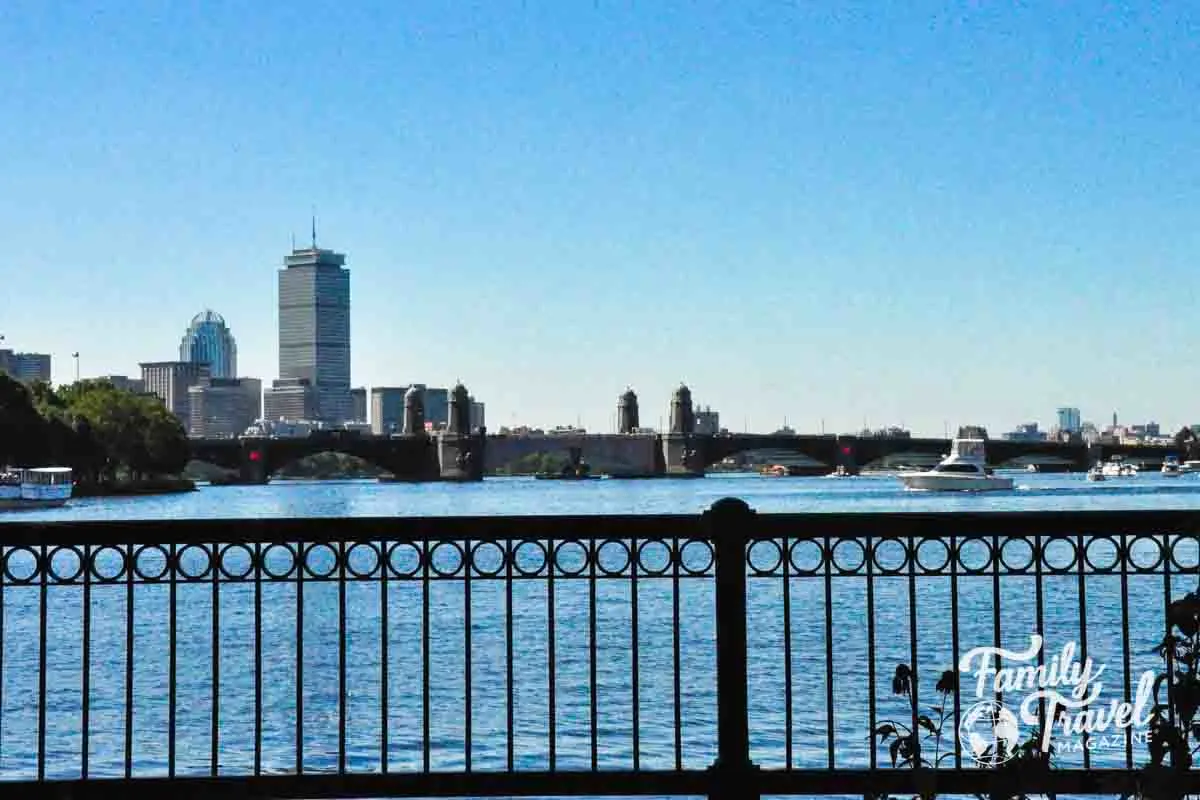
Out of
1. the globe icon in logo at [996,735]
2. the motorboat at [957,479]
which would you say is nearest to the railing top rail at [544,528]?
the globe icon in logo at [996,735]

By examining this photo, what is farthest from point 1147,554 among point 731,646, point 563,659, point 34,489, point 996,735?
point 34,489

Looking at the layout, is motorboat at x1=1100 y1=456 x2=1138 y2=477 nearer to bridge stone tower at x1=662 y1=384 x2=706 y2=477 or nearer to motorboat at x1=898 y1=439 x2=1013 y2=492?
bridge stone tower at x1=662 y1=384 x2=706 y2=477

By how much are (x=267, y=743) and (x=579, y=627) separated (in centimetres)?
1266

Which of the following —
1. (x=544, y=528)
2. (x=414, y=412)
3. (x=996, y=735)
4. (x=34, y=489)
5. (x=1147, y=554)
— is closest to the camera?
(x=996, y=735)

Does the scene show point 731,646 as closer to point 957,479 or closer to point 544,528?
point 544,528

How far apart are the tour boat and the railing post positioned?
74.6 m

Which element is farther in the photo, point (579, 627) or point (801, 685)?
point (579, 627)

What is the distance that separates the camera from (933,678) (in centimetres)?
1747

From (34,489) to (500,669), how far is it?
62.9m

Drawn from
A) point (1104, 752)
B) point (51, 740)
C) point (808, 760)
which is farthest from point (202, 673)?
point (1104, 752)

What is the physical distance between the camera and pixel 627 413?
601ft

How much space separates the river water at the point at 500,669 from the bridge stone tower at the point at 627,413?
464ft

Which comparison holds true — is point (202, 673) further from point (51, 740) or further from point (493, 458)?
point (493, 458)

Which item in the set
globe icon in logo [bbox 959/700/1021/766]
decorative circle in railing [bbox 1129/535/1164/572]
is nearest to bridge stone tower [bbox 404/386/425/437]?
decorative circle in railing [bbox 1129/535/1164/572]
